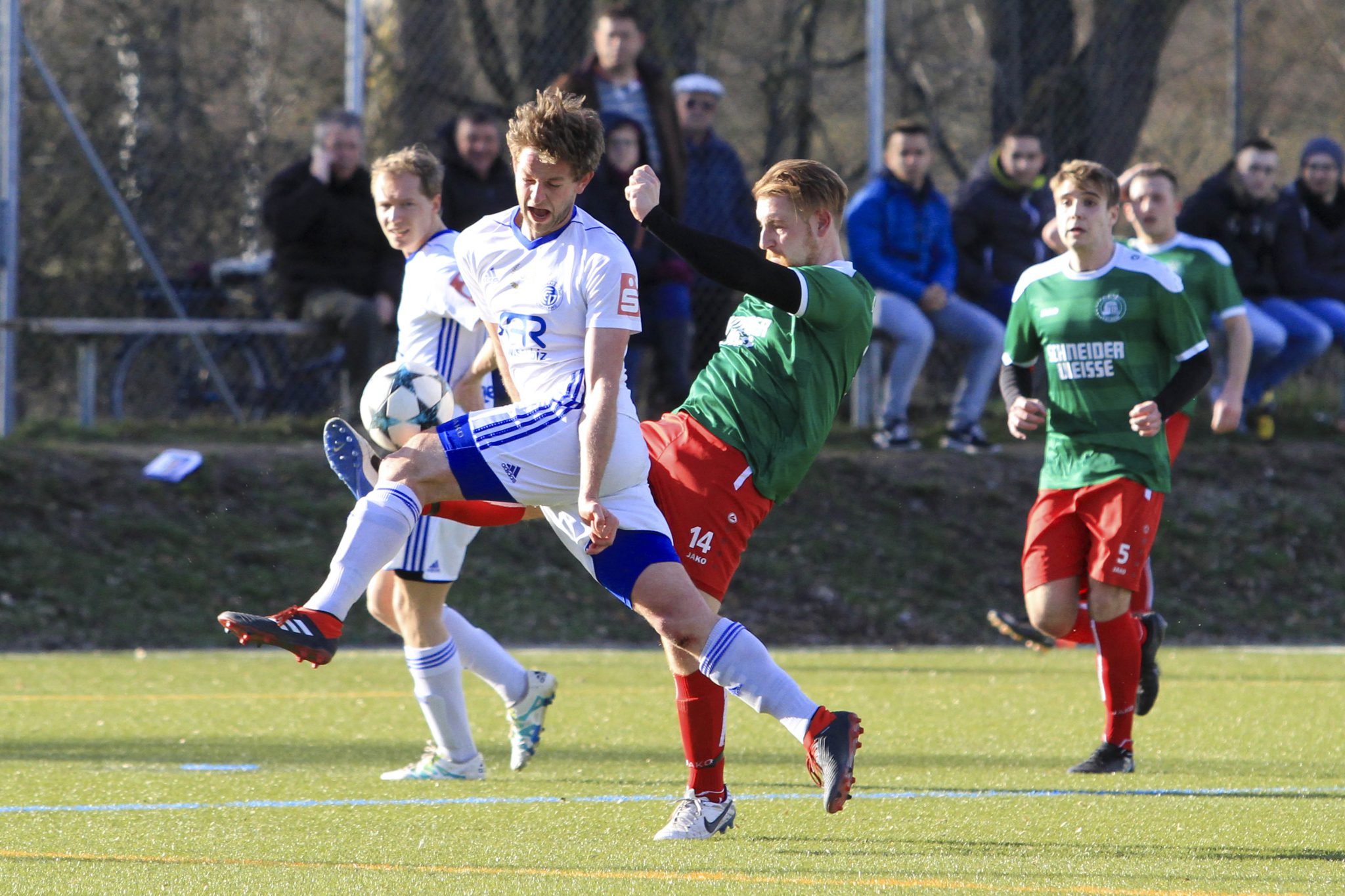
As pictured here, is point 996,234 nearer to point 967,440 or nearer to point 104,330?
point 967,440

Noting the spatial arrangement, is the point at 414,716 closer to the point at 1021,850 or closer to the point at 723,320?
the point at 1021,850

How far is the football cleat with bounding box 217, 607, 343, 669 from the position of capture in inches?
164

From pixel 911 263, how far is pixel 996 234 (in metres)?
0.75

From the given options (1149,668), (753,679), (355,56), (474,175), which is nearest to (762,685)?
(753,679)

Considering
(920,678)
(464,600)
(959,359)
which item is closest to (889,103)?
(959,359)

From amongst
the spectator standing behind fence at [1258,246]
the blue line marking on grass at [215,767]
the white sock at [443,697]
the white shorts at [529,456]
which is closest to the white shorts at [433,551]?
the white sock at [443,697]

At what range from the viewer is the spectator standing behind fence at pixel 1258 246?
12.5m

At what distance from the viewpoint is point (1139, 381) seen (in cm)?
643

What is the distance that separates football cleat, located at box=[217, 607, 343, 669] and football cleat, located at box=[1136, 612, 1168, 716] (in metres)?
3.42

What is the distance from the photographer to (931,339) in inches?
465

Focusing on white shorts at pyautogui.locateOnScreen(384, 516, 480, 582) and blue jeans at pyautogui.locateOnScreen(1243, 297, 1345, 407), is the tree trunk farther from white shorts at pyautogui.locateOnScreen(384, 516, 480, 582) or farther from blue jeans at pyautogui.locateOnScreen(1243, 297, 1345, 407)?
white shorts at pyautogui.locateOnScreen(384, 516, 480, 582)

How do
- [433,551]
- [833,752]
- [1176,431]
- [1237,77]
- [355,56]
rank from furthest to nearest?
[1237,77], [355,56], [1176,431], [433,551], [833,752]

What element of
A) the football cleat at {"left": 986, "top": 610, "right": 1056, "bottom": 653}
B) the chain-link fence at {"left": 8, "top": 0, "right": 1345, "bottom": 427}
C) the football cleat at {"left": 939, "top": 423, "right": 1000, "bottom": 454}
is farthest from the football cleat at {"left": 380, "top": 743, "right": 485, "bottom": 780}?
the football cleat at {"left": 939, "top": 423, "right": 1000, "bottom": 454}

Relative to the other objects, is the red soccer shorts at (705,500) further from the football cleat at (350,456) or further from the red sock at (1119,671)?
the red sock at (1119,671)
